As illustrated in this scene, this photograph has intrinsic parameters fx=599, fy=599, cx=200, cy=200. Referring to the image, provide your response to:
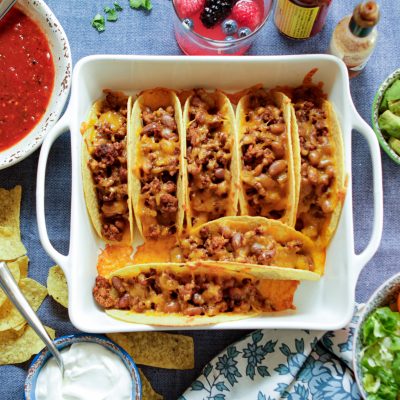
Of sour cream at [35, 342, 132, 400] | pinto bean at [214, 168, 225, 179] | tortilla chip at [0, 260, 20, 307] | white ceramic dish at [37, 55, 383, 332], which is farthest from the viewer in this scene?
tortilla chip at [0, 260, 20, 307]

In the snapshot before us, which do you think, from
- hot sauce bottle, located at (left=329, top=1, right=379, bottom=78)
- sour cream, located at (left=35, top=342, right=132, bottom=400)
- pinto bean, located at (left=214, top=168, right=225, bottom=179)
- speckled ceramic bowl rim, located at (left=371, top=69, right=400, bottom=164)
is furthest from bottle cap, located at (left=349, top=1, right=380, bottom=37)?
sour cream, located at (left=35, top=342, right=132, bottom=400)

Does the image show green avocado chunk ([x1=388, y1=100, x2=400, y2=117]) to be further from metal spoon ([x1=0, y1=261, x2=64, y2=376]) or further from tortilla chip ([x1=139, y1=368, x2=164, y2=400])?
metal spoon ([x1=0, y1=261, x2=64, y2=376])

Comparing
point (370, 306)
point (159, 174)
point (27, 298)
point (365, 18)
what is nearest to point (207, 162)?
point (159, 174)

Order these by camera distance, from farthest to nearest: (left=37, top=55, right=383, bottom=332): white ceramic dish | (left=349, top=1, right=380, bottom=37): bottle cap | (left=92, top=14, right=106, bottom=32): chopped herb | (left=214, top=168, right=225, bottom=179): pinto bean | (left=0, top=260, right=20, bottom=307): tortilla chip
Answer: (left=92, top=14, right=106, bottom=32): chopped herb
(left=0, top=260, right=20, bottom=307): tortilla chip
(left=214, top=168, right=225, bottom=179): pinto bean
(left=37, top=55, right=383, bottom=332): white ceramic dish
(left=349, top=1, right=380, bottom=37): bottle cap

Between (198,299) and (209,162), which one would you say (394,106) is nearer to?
(209,162)

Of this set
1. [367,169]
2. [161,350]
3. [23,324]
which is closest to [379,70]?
[367,169]

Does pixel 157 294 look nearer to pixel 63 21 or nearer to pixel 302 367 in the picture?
pixel 302 367

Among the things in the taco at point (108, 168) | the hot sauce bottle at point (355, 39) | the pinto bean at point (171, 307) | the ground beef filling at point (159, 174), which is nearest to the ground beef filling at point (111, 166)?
the taco at point (108, 168)
